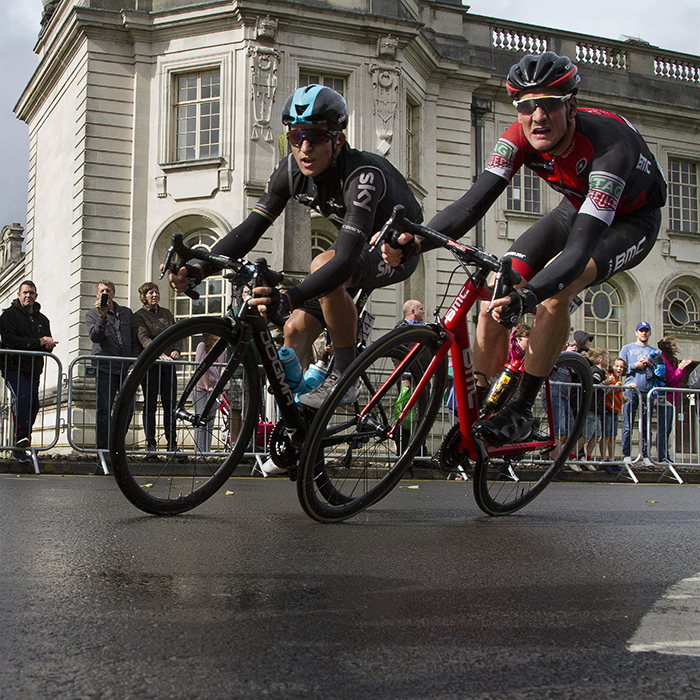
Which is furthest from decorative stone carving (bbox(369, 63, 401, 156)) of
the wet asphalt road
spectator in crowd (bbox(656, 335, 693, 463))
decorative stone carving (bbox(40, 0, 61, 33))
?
the wet asphalt road

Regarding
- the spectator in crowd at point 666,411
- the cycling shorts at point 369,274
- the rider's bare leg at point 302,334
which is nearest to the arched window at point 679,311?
the spectator in crowd at point 666,411

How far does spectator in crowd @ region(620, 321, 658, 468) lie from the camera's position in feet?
40.5

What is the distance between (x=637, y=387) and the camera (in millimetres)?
12742

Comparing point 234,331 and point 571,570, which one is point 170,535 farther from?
point 571,570

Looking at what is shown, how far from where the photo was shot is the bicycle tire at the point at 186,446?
4.15m

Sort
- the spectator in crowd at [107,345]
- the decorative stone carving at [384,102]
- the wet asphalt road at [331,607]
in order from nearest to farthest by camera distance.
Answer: the wet asphalt road at [331,607] → the spectator in crowd at [107,345] → the decorative stone carving at [384,102]

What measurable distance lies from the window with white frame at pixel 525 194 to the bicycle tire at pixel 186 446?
25.0 m

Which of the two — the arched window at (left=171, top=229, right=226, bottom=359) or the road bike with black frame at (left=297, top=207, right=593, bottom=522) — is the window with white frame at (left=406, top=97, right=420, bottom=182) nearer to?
the arched window at (left=171, top=229, right=226, bottom=359)

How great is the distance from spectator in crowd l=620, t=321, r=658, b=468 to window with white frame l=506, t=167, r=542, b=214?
1486 cm

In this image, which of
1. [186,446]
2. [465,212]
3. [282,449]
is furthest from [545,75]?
[186,446]

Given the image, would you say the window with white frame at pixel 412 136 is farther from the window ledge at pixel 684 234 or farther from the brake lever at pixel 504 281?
the brake lever at pixel 504 281

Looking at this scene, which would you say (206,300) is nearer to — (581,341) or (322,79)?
(322,79)

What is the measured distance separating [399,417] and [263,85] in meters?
19.9

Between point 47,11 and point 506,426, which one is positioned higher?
point 47,11
